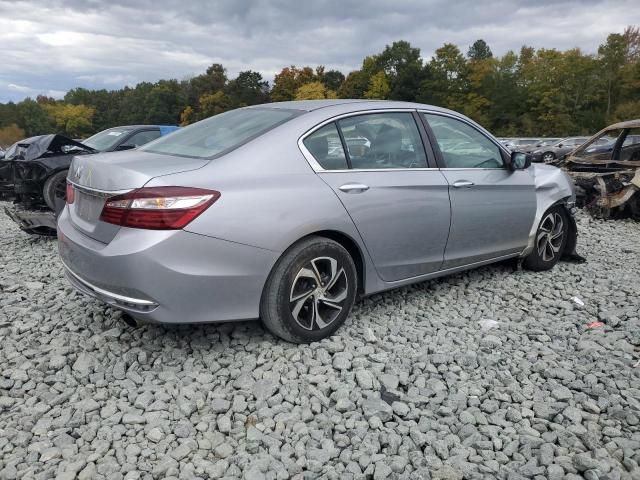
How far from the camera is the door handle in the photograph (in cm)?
334

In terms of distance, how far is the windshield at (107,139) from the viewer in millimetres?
9172

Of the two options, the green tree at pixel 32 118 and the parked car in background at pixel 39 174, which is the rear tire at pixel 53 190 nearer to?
the parked car in background at pixel 39 174

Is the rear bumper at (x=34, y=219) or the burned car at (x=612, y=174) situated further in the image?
the burned car at (x=612, y=174)

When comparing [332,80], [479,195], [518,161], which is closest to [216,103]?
[332,80]

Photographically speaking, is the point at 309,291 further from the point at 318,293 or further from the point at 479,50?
the point at 479,50

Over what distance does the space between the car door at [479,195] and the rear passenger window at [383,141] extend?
0.21m

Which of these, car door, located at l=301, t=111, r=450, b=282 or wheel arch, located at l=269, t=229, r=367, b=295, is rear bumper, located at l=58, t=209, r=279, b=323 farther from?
car door, located at l=301, t=111, r=450, b=282

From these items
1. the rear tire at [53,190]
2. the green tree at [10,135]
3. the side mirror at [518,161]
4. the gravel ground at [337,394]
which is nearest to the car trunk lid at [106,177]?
the gravel ground at [337,394]

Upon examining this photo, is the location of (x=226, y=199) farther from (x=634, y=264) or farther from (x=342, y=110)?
(x=634, y=264)

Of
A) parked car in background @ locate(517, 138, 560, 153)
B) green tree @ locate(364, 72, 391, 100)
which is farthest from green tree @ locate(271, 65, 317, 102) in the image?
parked car in background @ locate(517, 138, 560, 153)

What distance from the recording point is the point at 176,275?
9.07 ft

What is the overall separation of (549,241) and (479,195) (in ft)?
4.36

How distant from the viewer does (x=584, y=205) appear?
29.6ft

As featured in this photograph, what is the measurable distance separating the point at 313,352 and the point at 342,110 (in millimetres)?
1672
